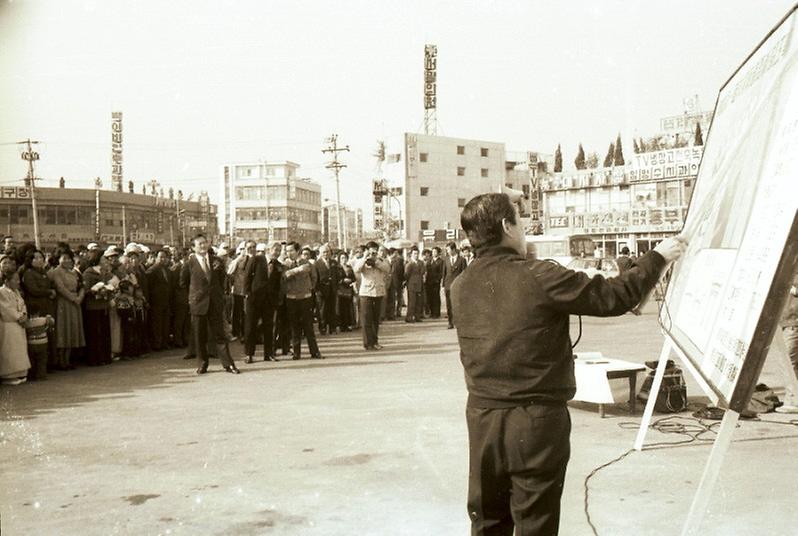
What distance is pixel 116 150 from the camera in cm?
9612

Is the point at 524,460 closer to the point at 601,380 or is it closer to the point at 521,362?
the point at 521,362

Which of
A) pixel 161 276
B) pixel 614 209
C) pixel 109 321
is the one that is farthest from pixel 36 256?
pixel 614 209

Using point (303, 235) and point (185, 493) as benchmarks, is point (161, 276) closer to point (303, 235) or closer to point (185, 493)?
point (185, 493)

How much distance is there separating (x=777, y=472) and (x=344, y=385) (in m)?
5.60

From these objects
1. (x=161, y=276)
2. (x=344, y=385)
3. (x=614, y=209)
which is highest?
(x=614, y=209)

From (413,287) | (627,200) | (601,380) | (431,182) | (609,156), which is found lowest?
(601,380)

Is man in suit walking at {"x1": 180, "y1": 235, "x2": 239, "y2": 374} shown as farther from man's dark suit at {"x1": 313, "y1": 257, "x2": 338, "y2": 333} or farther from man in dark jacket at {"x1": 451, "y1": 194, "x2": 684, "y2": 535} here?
man in dark jacket at {"x1": 451, "y1": 194, "x2": 684, "y2": 535}

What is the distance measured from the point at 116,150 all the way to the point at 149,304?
3499 inches

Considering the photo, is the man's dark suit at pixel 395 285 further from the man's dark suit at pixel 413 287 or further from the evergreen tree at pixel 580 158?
the evergreen tree at pixel 580 158

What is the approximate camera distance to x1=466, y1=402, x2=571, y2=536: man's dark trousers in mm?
2836

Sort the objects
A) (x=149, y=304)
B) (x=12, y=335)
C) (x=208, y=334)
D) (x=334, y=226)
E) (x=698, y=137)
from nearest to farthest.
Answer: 1. (x=12, y=335)
2. (x=208, y=334)
3. (x=149, y=304)
4. (x=698, y=137)
5. (x=334, y=226)

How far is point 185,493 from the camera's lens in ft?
17.5

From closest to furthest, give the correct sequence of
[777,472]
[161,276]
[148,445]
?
[777,472]
[148,445]
[161,276]

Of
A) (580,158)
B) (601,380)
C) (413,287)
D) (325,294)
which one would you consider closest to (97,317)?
(325,294)
